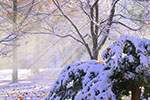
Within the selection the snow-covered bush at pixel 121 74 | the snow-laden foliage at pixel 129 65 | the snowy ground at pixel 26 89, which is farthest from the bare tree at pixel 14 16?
the snow-laden foliage at pixel 129 65

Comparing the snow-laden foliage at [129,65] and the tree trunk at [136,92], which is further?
the tree trunk at [136,92]

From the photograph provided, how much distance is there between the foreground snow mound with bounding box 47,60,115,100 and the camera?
272 centimetres

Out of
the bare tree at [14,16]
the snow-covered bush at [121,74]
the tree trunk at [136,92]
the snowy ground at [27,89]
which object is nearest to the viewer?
the snow-covered bush at [121,74]

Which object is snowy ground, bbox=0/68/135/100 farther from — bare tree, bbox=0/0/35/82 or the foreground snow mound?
the foreground snow mound

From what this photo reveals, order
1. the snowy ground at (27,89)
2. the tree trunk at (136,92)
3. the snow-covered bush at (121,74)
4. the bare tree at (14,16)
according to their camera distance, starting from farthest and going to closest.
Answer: the bare tree at (14,16) < the snowy ground at (27,89) < the tree trunk at (136,92) < the snow-covered bush at (121,74)

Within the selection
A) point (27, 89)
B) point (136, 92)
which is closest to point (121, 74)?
point (136, 92)

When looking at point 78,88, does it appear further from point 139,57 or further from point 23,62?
point 23,62

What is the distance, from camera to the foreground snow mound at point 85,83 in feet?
8.92

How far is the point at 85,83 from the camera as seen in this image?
3.03 metres

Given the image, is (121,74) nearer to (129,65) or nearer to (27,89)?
(129,65)

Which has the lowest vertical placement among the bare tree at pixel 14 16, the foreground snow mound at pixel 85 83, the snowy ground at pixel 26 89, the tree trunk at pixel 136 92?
the snowy ground at pixel 26 89

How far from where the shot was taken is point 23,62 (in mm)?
30016

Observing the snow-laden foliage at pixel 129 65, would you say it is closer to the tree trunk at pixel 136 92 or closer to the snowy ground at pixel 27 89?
the tree trunk at pixel 136 92

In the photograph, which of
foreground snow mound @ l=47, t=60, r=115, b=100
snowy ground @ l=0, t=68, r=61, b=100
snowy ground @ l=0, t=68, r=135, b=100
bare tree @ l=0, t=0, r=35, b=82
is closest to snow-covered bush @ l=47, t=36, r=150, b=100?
foreground snow mound @ l=47, t=60, r=115, b=100
